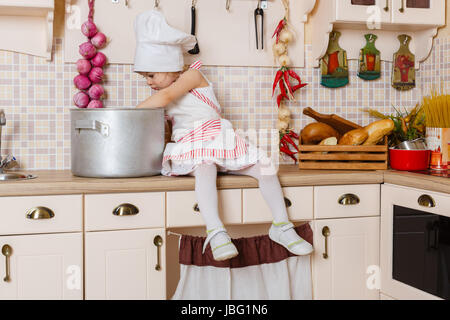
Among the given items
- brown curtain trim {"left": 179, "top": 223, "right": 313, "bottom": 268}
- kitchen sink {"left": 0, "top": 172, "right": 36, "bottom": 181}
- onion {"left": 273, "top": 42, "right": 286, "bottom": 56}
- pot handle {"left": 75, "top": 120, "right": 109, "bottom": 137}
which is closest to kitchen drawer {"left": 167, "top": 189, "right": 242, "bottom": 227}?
brown curtain trim {"left": 179, "top": 223, "right": 313, "bottom": 268}

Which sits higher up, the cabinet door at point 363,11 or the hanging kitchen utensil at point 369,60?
the cabinet door at point 363,11

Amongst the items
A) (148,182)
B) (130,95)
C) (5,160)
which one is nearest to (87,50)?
(130,95)

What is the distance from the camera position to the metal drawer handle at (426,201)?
1.98 m

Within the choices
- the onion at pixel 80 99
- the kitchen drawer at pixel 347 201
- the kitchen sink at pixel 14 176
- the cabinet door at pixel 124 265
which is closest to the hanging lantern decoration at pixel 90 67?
the onion at pixel 80 99

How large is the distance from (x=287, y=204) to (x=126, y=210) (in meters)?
0.62

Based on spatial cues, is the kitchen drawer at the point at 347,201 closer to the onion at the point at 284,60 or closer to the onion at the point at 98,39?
the onion at the point at 284,60

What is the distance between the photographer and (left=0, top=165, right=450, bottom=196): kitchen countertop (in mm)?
1904

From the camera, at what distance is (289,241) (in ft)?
6.57

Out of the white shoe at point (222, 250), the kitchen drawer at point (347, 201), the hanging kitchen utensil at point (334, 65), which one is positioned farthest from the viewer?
the hanging kitchen utensil at point (334, 65)

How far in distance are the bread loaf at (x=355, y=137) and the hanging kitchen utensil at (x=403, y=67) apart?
0.55 m

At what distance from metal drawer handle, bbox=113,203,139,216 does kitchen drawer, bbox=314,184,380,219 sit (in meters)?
0.72

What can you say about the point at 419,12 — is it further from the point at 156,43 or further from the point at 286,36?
the point at 156,43
